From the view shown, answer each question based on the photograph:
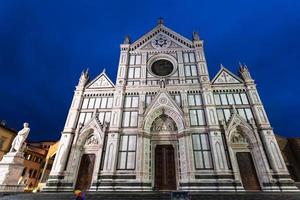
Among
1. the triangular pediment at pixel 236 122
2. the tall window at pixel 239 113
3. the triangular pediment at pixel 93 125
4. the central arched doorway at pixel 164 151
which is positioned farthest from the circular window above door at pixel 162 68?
the triangular pediment at pixel 93 125

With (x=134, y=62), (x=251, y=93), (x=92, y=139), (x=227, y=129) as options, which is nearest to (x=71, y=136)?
(x=92, y=139)

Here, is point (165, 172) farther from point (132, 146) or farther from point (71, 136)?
point (71, 136)

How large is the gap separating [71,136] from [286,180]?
17437mm

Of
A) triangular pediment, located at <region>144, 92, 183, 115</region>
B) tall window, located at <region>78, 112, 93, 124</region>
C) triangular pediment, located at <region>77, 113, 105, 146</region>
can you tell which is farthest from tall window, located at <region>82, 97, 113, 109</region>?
triangular pediment, located at <region>144, 92, 183, 115</region>

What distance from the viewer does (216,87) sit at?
→ 17125mm

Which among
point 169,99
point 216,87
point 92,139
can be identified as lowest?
point 92,139

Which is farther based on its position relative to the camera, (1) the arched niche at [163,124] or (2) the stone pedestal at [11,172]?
(1) the arched niche at [163,124]

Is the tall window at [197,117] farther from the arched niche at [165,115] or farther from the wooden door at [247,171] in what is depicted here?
the wooden door at [247,171]

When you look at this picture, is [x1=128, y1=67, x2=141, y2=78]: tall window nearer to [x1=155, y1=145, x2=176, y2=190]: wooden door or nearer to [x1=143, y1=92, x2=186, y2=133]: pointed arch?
[x1=143, y1=92, x2=186, y2=133]: pointed arch

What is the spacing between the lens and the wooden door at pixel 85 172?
13875mm

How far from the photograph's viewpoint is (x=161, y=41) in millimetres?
21203

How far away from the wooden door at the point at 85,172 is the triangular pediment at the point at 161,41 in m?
13.3

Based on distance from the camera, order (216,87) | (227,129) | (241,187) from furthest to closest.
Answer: (216,87), (227,129), (241,187)

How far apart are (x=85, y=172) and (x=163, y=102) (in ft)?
30.0
